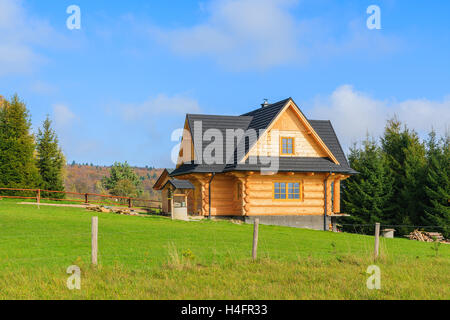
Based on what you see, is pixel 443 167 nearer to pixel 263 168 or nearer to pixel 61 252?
pixel 263 168

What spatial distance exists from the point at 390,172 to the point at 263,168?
9.82 m

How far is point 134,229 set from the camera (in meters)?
21.0

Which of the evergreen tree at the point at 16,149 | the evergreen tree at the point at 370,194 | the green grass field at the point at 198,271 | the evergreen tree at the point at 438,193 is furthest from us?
the evergreen tree at the point at 16,149

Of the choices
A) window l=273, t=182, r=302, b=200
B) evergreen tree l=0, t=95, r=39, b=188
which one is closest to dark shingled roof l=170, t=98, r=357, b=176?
window l=273, t=182, r=302, b=200

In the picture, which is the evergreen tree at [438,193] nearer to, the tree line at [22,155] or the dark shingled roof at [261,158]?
the dark shingled roof at [261,158]

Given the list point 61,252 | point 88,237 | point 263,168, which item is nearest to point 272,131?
point 263,168

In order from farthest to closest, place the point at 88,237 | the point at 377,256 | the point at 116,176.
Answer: the point at 116,176 < the point at 88,237 < the point at 377,256

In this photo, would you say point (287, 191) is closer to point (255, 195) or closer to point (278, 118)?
point (255, 195)

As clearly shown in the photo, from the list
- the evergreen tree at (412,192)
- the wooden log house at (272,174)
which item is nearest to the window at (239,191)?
the wooden log house at (272,174)

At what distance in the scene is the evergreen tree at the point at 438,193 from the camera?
92.0 feet

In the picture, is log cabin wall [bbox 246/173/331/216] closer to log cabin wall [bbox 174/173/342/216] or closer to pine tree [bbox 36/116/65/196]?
log cabin wall [bbox 174/173/342/216]

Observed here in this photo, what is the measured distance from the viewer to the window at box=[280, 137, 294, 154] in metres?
30.1

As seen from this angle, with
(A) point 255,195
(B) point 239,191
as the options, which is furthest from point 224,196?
(A) point 255,195

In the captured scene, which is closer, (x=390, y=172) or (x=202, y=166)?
(x=202, y=166)
